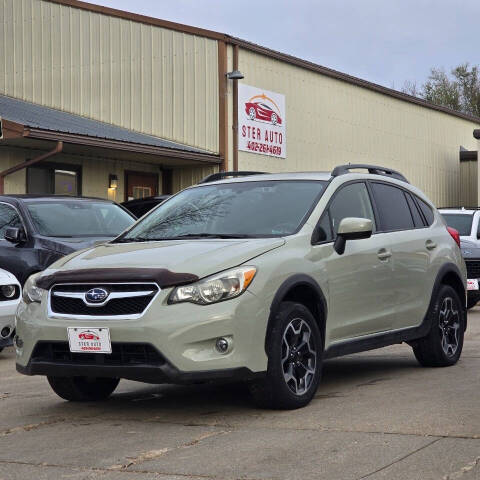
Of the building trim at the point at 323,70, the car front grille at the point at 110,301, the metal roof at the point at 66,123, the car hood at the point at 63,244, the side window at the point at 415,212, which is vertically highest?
the building trim at the point at 323,70

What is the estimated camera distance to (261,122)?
25078mm

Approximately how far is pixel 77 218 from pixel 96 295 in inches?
246

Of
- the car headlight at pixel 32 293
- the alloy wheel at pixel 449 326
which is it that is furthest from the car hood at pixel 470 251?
the car headlight at pixel 32 293

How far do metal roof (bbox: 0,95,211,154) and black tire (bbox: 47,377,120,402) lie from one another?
1201cm

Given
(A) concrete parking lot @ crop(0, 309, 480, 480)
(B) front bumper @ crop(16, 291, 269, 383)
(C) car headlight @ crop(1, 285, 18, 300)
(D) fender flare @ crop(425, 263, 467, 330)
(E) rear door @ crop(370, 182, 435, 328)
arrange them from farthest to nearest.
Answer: (C) car headlight @ crop(1, 285, 18, 300)
(D) fender flare @ crop(425, 263, 467, 330)
(E) rear door @ crop(370, 182, 435, 328)
(B) front bumper @ crop(16, 291, 269, 383)
(A) concrete parking lot @ crop(0, 309, 480, 480)

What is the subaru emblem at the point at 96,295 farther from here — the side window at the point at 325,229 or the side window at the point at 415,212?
the side window at the point at 415,212

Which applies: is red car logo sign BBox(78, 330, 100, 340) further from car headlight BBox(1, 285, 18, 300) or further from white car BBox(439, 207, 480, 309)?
white car BBox(439, 207, 480, 309)

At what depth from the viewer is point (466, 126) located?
127 feet

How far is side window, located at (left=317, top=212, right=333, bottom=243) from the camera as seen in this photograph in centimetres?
737

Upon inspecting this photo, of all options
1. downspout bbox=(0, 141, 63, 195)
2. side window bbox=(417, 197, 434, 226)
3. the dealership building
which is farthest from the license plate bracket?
the dealership building

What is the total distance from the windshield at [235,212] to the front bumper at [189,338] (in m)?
0.95

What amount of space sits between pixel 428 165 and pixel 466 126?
4734mm

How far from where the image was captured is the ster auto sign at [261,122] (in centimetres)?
2434

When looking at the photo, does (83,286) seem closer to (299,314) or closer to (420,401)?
(299,314)
